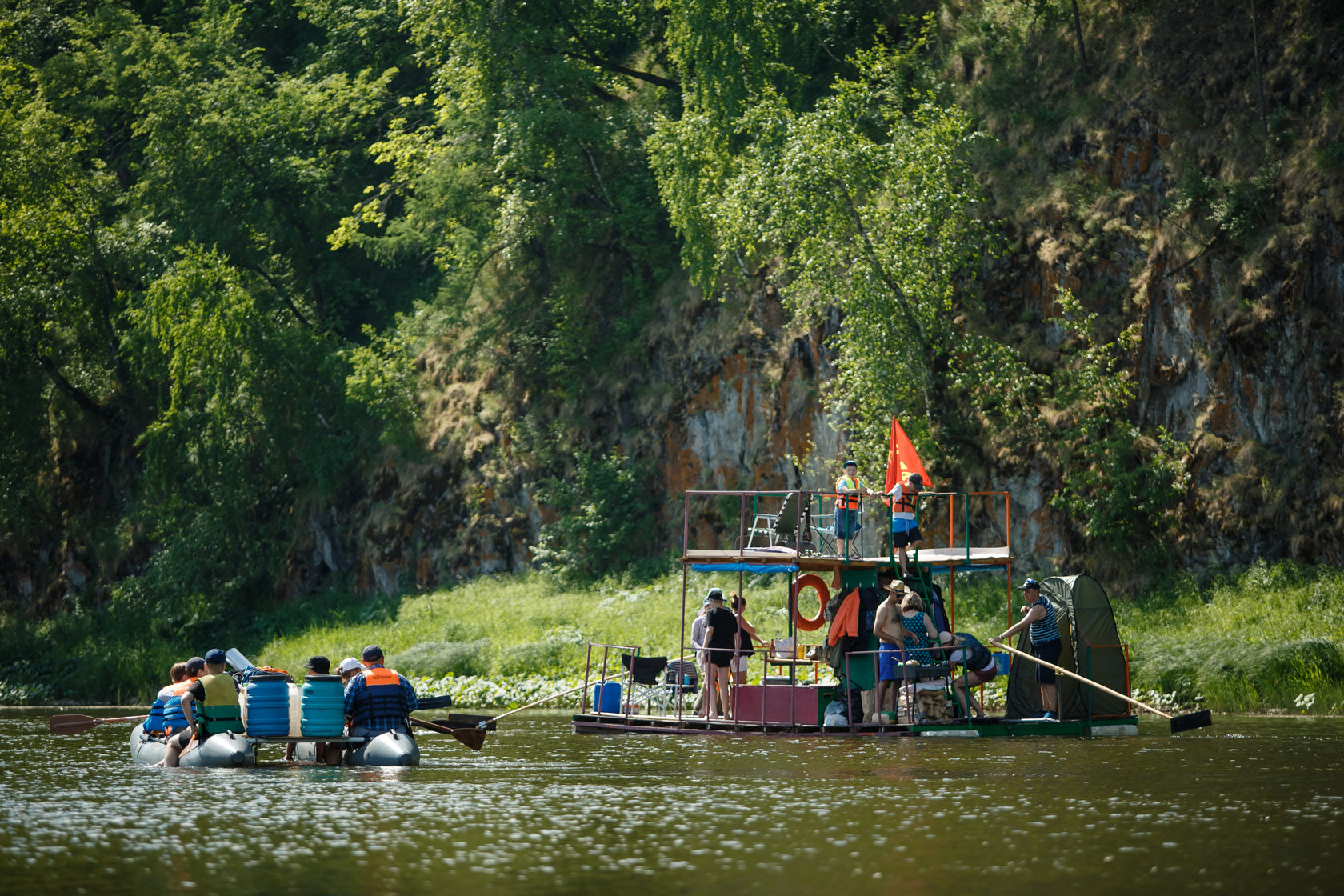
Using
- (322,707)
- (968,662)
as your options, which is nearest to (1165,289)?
(968,662)

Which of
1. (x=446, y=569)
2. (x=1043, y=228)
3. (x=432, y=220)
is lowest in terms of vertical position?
(x=446, y=569)

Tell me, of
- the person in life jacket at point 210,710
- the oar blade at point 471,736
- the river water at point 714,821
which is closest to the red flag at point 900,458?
the river water at point 714,821

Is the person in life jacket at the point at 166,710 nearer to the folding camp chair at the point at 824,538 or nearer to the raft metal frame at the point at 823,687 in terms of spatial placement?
the raft metal frame at the point at 823,687

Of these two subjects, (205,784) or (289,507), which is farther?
(289,507)

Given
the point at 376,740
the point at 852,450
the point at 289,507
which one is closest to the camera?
the point at 376,740

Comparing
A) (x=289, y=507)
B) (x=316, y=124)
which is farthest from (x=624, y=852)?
(x=316, y=124)

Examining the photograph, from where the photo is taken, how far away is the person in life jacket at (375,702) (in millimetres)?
18188

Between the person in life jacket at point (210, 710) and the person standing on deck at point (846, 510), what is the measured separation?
8.73 metres

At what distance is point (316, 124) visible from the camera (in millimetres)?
45844

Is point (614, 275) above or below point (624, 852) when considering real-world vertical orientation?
above

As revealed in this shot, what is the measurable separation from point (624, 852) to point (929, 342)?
20.9 m

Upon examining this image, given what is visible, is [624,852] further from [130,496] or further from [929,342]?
[130,496]

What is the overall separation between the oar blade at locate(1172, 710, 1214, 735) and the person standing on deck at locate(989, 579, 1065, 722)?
1855mm

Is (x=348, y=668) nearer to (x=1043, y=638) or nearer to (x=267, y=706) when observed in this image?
(x=267, y=706)
